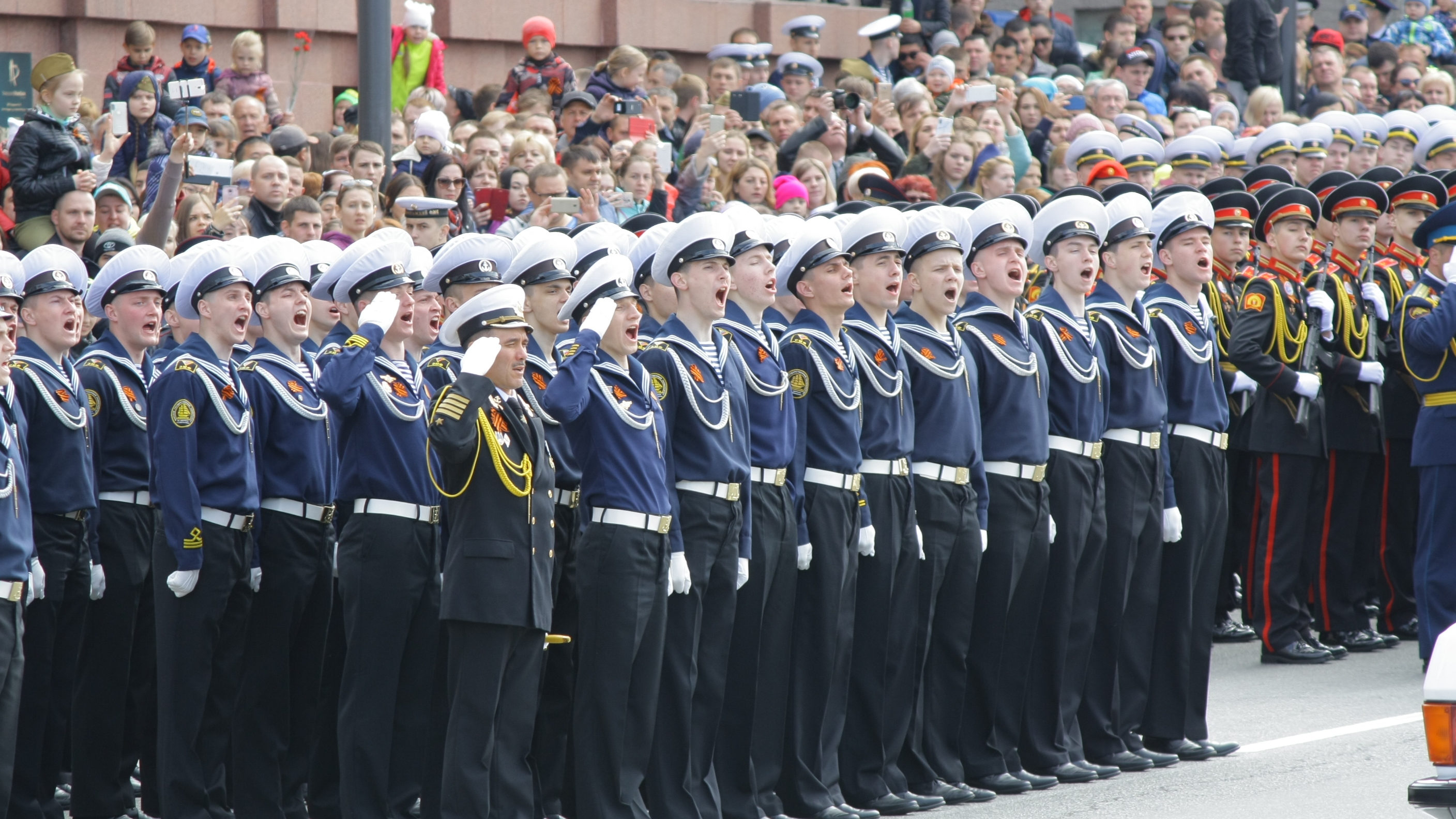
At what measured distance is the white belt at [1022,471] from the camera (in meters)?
8.17

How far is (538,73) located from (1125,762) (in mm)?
8371

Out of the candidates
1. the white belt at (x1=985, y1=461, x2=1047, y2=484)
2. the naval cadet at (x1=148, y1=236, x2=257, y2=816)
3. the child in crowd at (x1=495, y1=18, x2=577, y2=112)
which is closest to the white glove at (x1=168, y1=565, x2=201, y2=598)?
the naval cadet at (x1=148, y1=236, x2=257, y2=816)

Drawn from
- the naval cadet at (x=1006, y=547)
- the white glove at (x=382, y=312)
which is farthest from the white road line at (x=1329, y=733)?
the white glove at (x=382, y=312)

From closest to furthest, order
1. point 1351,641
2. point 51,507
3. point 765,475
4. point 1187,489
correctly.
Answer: point 51,507, point 765,475, point 1187,489, point 1351,641

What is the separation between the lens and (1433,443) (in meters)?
9.67

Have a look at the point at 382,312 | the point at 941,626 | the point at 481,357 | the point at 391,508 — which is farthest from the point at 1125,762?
the point at 382,312

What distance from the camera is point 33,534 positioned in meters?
7.36

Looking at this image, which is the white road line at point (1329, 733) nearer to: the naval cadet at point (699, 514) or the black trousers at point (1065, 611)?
the black trousers at point (1065, 611)

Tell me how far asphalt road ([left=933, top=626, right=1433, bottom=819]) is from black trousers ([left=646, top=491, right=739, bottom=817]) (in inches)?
39.1

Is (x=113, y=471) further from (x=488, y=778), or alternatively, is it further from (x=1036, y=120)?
(x=1036, y=120)

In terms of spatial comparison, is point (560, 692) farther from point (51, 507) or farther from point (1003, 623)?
point (51, 507)

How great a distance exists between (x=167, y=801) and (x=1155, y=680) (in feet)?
13.0

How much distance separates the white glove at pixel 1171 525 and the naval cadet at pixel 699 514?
82.7 inches

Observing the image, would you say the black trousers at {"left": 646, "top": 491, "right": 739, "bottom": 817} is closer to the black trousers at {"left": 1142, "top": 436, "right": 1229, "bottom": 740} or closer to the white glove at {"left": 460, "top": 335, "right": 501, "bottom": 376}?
the white glove at {"left": 460, "top": 335, "right": 501, "bottom": 376}
